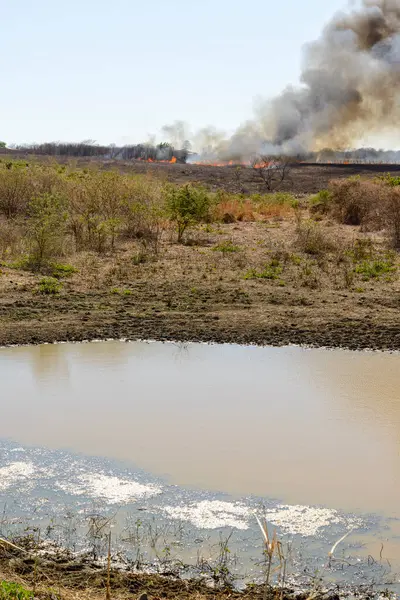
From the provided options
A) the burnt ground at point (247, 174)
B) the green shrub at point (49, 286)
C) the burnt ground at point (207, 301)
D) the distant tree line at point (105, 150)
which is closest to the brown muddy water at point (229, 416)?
the burnt ground at point (207, 301)

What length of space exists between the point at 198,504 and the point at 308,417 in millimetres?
2574

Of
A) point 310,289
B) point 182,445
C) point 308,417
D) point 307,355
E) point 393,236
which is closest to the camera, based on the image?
point 182,445

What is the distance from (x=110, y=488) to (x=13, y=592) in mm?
2162

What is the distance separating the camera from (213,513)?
20.2 feet

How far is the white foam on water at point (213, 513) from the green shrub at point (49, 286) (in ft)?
29.7

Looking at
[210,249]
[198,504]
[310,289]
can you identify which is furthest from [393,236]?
[198,504]

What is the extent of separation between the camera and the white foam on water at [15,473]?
21.7 ft

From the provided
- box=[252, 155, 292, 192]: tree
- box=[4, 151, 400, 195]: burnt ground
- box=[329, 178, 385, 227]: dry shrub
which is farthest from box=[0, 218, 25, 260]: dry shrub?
box=[252, 155, 292, 192]: tree

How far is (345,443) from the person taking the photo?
25.5 feet

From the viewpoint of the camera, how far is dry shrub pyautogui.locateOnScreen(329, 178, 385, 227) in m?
24.8

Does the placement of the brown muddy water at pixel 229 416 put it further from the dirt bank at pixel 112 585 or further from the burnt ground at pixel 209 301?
the dirt bank at pixel 112 585

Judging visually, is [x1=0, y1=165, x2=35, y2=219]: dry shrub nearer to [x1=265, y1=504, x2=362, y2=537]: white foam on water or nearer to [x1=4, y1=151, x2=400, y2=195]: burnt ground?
[x1=265, y1=504, x2=362, y2=537]: white foam on water

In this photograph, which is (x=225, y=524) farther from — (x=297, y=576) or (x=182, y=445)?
(x=182, y=445)

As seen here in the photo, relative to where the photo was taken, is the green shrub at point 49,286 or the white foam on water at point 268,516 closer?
the white foam on water at point 268,516
